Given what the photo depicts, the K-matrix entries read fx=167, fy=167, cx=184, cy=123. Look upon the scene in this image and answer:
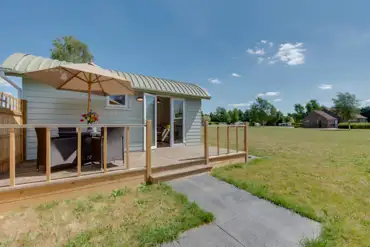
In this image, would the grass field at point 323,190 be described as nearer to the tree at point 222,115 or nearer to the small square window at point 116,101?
the small square window at point 116,101

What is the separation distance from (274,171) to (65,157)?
196 inches

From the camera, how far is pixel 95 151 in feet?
11.7

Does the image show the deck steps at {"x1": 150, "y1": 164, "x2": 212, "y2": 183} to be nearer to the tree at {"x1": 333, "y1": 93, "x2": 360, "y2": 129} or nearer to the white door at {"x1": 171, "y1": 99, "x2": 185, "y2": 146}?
the white door at {"x1": 171, "y1": 99, "x2": 185, "y2": 146}

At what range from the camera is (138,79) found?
6.14m

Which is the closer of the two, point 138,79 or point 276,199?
point 276,199

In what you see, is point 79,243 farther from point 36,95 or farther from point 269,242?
point 36,95

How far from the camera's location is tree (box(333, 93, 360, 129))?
35.1 metres

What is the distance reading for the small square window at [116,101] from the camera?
5.65 m

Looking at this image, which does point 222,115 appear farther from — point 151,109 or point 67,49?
point 151,109

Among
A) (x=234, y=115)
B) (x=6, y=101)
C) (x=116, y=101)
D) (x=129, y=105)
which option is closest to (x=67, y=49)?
(x=116, y=101)

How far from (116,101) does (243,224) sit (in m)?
5.22

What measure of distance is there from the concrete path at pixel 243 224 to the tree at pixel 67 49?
2085cm

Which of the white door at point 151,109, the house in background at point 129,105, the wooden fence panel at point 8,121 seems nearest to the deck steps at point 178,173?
the house in background at point 129,105

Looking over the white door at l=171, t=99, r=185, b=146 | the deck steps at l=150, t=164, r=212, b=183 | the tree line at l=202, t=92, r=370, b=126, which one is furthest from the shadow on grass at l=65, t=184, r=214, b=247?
the tree line at l=202, t=92, r=370, b=126
